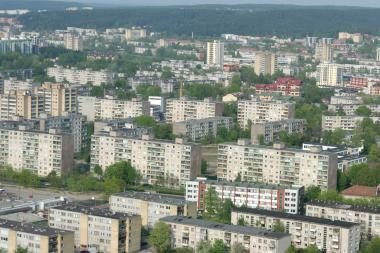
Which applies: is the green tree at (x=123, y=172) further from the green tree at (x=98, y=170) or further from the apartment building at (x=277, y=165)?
the apartment building at (x=277, y=165)

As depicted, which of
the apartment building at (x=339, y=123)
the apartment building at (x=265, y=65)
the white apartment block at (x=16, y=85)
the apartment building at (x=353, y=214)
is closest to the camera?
the apartment building at (x=353, y=214)

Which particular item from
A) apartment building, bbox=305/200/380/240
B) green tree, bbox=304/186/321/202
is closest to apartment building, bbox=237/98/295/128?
green tree, bbox=304/186/321/202

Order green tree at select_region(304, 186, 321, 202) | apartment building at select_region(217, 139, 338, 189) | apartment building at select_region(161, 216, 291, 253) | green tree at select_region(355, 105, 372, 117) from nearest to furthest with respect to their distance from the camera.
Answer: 1. apartment building at select_region(161, 216, 291, 253)
2. green tree at select_region(304, 186, 321, 202)
3. apartment building at select_region(217, 139, 338, 189)
4. green tree at select_region(355, 105, 372, 117)

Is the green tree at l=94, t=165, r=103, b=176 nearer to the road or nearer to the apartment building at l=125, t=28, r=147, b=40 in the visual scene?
the road

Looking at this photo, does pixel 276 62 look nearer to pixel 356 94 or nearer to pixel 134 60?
pixel 134 60

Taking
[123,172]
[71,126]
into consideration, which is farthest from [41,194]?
[71,126]

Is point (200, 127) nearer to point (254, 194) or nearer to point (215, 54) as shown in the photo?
point (254, 194)

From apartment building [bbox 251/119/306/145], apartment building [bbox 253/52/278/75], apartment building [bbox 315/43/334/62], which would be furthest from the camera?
apartment building [bbox 315/43/334/62]

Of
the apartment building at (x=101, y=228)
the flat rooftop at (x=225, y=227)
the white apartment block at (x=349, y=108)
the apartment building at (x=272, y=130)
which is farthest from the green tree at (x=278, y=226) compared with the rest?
the white apartment block at (x=349, y=108)
